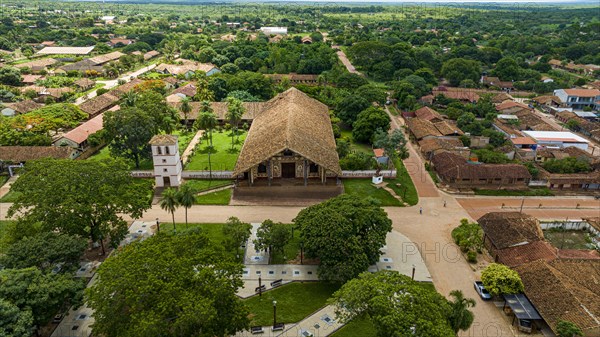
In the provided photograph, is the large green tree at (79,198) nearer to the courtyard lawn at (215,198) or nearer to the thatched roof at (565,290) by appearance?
the courtyard lawn at (215,198)

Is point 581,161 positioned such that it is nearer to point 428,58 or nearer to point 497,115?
point 497,115

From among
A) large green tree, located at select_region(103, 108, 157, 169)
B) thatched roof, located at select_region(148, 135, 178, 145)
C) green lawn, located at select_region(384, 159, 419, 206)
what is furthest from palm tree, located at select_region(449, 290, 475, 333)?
large green tree, located at select_region(103, 108, 157, 169)

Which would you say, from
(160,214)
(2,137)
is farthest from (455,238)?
(2,137)

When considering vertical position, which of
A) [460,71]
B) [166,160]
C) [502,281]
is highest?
[460,71]

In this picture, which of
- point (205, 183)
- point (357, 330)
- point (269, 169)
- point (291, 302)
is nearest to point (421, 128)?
point (269, 169)

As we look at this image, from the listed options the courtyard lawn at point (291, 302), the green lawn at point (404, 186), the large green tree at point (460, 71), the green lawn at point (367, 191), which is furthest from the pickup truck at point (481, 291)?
the large green tree at point (460, 71)

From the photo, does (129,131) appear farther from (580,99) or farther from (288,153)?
(580,99)
